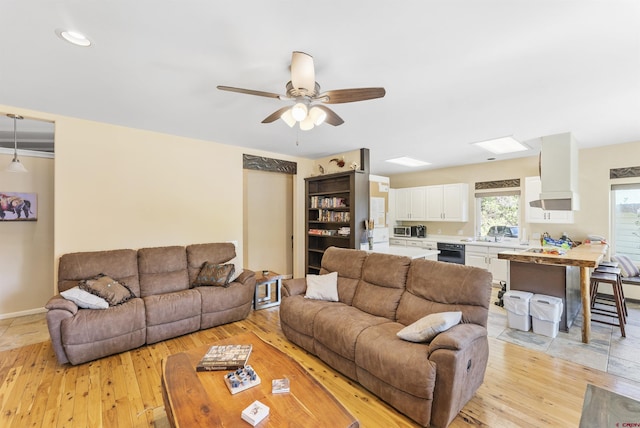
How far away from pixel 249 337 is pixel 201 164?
303cm

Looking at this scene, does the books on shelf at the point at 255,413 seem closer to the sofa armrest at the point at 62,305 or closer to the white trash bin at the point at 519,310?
the sofa armrest at the point at 62,305

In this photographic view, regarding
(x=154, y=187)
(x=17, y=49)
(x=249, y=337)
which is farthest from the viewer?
(x=154, y=187)

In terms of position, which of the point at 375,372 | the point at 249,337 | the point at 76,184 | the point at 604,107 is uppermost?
the point at 604,107

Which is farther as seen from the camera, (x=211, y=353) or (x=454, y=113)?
(x=454, y=113)

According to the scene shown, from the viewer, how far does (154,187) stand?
3.95 m

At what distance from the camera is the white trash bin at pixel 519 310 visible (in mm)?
3338

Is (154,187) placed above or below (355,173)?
below

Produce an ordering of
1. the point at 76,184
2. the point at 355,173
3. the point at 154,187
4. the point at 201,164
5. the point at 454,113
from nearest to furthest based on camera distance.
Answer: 1. the point at 454,113
2. the point at 76,184
3. the point at 154,187
4. the point at 201,164
5. the point at 355,173

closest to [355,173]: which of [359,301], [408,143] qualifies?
[408,143]

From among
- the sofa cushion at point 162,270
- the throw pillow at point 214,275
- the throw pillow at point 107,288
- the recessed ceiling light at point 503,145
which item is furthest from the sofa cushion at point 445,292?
the throw pillow at point 107,288

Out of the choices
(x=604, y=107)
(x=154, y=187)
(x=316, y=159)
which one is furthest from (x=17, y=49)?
(x=604, y=107)

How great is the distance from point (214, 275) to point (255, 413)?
2.56 m

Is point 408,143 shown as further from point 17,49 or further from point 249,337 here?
point 17,49

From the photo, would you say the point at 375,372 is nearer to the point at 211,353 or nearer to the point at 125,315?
the point at 211,353
